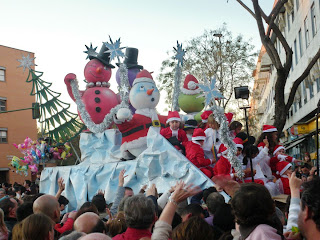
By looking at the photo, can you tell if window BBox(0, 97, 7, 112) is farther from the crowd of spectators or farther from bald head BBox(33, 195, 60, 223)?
bald head BBox(33, 195, 60, 223)

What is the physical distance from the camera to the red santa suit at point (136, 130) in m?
10.9

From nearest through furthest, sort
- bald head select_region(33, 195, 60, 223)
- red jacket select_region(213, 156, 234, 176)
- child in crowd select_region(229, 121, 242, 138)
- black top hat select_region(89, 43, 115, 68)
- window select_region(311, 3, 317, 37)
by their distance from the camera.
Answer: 1. bald head select_region(33, 195, 60, 223)
2. red jacket select_region(213, 156, 234, 176)
3. child in crowd select_region(229, 121, 242, 138)
4. black top hat select_region(89, 43, 115, 68)
5. window select_region(311, 3, 317, 37)

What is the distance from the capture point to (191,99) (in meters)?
12.1

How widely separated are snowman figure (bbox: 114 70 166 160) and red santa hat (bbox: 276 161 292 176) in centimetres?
403

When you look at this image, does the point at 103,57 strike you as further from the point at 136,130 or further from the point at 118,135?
the point at 136,130

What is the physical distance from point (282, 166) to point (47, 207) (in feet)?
16.6

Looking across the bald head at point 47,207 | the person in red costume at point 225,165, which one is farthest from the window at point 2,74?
the bald head at point 47,207

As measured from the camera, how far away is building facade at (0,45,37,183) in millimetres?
29941

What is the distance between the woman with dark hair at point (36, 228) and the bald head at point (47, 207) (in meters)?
0.84

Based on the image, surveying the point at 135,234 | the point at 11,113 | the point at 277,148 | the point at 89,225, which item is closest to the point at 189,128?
the point at 277,148

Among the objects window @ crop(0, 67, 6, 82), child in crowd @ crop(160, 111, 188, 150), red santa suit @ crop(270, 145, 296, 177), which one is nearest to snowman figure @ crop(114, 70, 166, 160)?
child in crowd @ crop(160, 111, 188, 150)

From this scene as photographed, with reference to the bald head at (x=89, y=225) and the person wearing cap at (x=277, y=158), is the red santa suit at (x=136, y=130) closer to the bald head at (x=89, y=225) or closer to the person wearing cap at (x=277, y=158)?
the person wearing cap at (x=277, y=158)

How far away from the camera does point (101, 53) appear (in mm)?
13734

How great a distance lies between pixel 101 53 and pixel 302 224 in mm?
12253
